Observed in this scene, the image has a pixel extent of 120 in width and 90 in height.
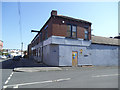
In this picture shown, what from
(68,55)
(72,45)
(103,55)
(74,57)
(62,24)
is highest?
(62,24)

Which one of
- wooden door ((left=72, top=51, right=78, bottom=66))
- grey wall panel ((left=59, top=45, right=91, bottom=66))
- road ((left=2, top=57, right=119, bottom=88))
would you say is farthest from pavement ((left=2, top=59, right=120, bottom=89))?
wooden door ((left=72, top=51, right=78, bottom=66))

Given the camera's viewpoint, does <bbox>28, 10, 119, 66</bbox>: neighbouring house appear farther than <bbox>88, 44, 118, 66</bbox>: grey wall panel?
No

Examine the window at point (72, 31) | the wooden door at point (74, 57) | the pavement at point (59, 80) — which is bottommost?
the pavement at point (59, 80)

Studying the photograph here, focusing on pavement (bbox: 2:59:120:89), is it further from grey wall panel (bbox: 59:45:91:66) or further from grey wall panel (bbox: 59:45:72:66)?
grey wall panel (bbox: 59:45:91:66)

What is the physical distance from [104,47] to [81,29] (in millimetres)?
5925

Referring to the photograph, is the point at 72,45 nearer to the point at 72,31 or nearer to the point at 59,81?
the point at 72,31

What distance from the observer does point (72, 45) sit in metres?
16.5


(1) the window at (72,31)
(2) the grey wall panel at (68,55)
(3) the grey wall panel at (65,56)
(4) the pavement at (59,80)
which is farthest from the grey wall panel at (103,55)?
(4) the pavement at (59,80)

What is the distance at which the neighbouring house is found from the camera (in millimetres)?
15539

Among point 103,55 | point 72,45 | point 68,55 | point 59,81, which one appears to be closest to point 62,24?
point 72,45

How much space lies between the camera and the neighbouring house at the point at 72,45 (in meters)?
15.5

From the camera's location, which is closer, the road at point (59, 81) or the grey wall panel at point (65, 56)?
the road at point (59, 81)

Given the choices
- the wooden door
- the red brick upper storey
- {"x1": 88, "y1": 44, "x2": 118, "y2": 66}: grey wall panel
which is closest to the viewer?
the red brick upper storey

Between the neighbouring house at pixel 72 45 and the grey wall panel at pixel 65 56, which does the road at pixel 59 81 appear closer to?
the grey wall panel at pixel 65 56
